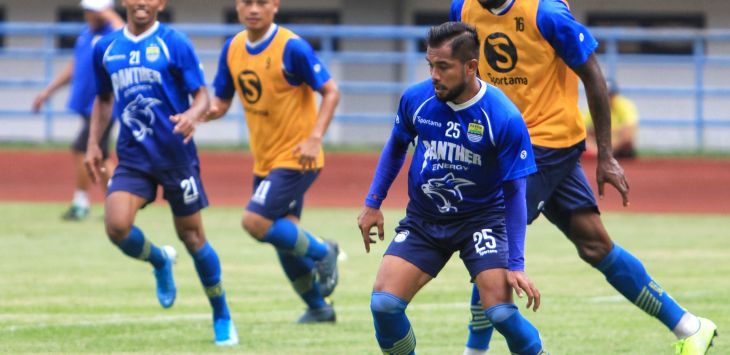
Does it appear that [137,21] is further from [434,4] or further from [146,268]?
[434,4]

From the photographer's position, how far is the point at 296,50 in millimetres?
9211

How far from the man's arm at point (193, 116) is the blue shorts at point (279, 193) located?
71 centimetres

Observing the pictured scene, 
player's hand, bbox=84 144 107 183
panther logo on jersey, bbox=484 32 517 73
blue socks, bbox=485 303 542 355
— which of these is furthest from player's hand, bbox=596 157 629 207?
player's hand, bbox=84 144 107 183

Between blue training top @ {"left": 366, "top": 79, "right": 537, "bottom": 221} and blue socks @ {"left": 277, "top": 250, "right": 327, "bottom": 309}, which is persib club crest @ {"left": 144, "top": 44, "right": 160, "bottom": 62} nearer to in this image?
blue socks @ {"left": 277, "top": 250, "right": 327, "bottom": 309}

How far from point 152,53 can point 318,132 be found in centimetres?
117

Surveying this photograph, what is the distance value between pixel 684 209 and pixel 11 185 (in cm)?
985

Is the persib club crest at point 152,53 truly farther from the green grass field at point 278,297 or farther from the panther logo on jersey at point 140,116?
the green grass field at point 278,297

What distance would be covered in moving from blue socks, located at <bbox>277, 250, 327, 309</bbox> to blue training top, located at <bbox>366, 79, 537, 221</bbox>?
2.62 meters

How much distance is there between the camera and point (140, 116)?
8750 millimetres

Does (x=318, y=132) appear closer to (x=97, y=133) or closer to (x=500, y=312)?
(x=97, y=133)

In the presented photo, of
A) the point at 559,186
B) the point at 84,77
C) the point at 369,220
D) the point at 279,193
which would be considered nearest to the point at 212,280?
the point at 279,193

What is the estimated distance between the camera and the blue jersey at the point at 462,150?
6.39 metres

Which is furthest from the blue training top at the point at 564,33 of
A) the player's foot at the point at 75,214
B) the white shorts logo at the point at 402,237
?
the player's foot at the point at 75,214

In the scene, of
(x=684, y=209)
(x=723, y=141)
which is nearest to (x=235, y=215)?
(x=684, y=209)
